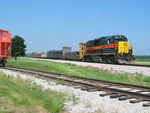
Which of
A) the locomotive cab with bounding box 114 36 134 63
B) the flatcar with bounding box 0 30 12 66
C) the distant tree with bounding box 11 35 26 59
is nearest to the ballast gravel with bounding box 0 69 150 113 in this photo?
the flatcar with bounding box 0 30 12 66

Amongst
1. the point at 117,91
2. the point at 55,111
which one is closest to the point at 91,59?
the point at 117,91

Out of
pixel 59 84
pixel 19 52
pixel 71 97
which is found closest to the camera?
pixel 71 97

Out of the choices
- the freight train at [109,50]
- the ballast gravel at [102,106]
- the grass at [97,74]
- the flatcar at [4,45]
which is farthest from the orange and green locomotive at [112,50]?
the ballast gravel at [102,106]

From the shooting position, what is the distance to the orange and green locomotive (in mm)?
30547

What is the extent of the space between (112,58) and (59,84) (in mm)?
21202

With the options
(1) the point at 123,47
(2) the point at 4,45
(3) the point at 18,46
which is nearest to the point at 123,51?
(1) the point at 123,47

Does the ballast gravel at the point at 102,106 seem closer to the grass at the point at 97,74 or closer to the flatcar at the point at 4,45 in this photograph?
the grass at the point at 97,74

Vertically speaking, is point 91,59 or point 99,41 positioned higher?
point 99,41

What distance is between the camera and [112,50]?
104ft

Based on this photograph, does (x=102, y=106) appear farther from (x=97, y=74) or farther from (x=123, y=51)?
(x=123, y=51)

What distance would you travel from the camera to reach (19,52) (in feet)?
199

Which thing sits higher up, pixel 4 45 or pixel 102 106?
pixel 4 45

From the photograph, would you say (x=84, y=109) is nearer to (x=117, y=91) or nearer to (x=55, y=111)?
(x=55, y=111)

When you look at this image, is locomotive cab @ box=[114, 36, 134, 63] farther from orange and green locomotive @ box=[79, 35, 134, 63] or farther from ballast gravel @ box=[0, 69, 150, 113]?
ballast gravel @ box=[0, 69, 150, 113]
